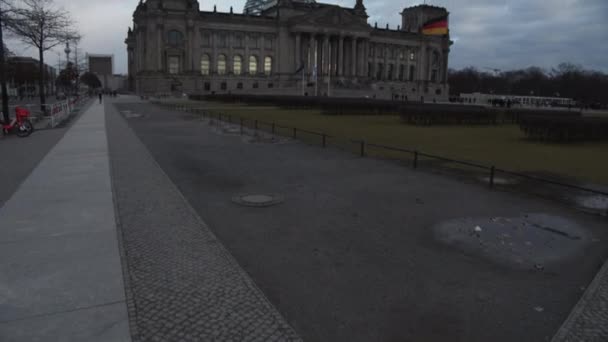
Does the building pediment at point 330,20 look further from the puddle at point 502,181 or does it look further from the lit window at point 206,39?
the puddle at point 502,181

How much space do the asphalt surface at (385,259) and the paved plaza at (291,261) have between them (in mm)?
28

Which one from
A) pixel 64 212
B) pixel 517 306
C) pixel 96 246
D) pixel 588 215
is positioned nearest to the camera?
pixel 517 306

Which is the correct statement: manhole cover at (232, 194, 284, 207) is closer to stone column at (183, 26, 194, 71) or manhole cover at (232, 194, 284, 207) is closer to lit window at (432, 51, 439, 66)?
stone column at (183, 26, 194, 71)

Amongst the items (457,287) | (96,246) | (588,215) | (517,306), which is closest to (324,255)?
(457,287)

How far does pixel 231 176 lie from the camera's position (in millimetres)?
13617

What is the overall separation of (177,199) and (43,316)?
556cm

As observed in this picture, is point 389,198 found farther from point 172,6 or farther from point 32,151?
point 172,6

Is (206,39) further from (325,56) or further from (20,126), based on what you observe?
(20,126)

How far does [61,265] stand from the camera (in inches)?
253

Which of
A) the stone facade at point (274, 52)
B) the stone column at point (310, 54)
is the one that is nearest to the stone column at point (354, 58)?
the stone facade at point (274, 52)

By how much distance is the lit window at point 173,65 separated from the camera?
373 ft

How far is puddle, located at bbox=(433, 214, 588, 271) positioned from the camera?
735 cm

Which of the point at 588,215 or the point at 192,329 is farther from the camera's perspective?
the point at 588,215

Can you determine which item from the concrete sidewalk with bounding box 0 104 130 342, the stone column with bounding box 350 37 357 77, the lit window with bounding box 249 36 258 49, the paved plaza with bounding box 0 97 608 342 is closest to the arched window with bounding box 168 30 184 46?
the lit window with bounding box 249 36 258 49
